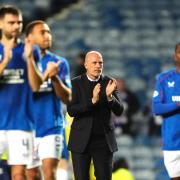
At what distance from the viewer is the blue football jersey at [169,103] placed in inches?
274

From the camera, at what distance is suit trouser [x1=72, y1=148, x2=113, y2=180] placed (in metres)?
6.00

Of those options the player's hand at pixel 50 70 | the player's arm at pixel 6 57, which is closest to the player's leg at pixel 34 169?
the player's hand at pixel 50 70

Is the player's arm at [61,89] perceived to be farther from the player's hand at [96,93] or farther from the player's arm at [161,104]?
the player's hand at [96,93]

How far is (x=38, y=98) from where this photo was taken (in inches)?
284

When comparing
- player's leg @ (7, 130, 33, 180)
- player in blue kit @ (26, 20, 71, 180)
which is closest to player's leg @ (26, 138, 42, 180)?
player in blue kit @ (26, 20, 71, 180)

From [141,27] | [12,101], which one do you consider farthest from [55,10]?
[12,101]

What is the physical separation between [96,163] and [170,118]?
124 centimetres

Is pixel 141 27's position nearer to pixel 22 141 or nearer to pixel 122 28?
pixel 122 28

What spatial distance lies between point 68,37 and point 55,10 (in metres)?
0.82

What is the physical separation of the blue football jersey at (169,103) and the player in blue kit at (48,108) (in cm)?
85

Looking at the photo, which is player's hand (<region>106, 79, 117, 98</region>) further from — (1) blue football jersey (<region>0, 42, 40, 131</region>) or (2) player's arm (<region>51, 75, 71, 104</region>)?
(2) player's arm (<region>51, 75, 71, 104</region>)

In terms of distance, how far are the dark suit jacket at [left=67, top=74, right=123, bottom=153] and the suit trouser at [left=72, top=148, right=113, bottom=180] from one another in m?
0.06

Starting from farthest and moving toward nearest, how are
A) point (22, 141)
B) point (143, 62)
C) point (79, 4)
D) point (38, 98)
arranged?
point (79, 4) < point (143, 62) < point (38, 98) < point (22, 141)

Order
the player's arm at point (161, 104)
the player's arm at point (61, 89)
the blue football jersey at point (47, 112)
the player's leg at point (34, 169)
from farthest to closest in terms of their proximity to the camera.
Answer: the player's leg at point (34, 169) → the blue football jersey at point (47, 112) → the player's arm at point (61, 89) → the player's arm at point (161, 104)
